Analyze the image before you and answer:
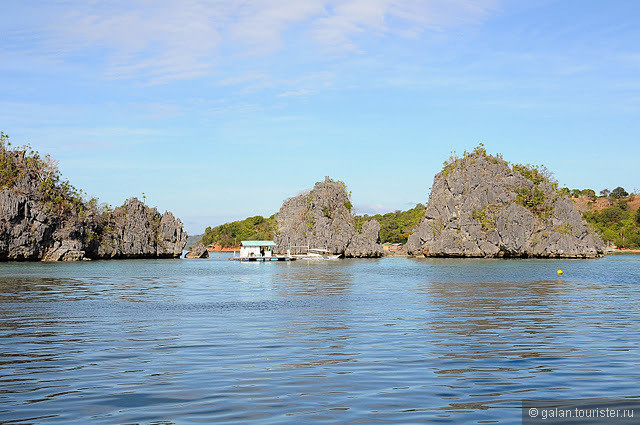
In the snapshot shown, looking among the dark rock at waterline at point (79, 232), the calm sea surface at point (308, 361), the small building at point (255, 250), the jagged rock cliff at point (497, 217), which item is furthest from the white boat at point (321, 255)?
the calm sea surface at point (308, 361)

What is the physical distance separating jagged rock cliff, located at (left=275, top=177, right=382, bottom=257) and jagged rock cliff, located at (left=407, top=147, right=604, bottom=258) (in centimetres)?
1678

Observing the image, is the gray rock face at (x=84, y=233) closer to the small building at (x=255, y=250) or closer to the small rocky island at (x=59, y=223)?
the small rocky island at (x=59, y=223)

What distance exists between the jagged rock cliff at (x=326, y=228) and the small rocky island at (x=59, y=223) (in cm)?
3518

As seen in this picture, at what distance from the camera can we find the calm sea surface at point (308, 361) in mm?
12266

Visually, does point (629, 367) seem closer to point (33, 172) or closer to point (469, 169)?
point (33, 172)

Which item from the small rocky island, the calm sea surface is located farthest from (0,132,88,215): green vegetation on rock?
the calm sea surface

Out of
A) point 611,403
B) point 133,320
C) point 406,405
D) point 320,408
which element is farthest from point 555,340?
point 133,320

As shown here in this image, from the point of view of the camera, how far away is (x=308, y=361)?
1761 centimetres

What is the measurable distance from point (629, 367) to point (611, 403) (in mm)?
4386

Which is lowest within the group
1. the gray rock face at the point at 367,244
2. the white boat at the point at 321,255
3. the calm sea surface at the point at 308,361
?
the calm sea surface at the point at 308,361

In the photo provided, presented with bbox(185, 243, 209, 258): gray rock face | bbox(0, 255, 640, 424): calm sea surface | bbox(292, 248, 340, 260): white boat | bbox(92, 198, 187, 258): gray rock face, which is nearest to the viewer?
bbox(0, 255, 640, 424): calm sea surface

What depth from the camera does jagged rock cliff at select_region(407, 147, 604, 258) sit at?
528 feet

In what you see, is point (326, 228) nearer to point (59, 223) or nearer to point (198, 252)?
point (198, 252)

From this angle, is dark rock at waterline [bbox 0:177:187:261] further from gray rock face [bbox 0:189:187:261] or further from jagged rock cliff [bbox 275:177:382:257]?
jagged rock cliff [bbox 275:177:382:257]
